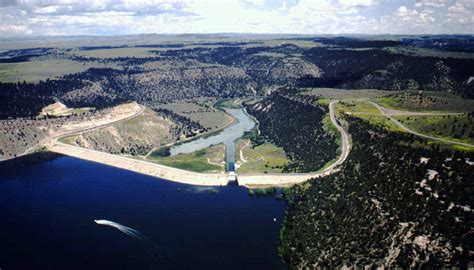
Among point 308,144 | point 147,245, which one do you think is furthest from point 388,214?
point 308,144

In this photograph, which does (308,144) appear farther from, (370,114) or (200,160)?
(200,160)

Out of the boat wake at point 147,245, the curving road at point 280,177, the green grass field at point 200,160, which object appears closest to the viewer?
the boat wake at point 147,245

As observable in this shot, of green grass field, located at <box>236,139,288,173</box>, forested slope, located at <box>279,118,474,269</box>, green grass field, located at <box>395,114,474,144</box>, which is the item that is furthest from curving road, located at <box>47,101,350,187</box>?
green grass field, located at <box>395,114,474,144</box>

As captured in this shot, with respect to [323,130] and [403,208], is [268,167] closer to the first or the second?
[323,130]

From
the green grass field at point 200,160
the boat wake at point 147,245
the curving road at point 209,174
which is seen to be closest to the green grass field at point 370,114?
the curving road at point 209,174

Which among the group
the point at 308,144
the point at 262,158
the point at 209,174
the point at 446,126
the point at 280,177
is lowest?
the point at 209,174

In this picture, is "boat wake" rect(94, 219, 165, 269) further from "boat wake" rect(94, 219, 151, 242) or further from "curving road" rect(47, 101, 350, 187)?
"curving road" rect(47, 101, 350, 187)

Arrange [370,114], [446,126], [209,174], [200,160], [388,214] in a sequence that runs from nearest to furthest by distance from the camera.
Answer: [388,214]
[446,126]
[209,174]
[200,160]
[370,114]

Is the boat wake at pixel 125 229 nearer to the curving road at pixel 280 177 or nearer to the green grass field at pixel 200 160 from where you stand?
the curving road at pixel 280 177
